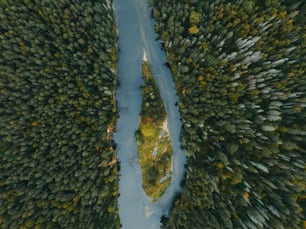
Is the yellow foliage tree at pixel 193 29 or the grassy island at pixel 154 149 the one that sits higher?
the yellow foliage tree at pixel 193 29

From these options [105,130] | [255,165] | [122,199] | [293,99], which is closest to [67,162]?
[105,130]

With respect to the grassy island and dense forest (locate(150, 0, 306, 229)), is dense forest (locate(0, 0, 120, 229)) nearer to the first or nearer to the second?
the grassy island

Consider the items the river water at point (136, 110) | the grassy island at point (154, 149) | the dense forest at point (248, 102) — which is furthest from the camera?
the river water at point (136, 110)

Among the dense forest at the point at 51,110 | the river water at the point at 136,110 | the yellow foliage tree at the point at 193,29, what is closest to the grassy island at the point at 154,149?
the river water at the point at 136,110

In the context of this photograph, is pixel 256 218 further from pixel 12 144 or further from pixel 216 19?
pixel 12 144

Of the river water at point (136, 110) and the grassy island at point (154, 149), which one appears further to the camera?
the river water at point (136, 110)

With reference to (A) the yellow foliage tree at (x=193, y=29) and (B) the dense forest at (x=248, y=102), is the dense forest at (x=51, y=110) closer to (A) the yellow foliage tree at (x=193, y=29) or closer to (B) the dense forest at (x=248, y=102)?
(A) the yellow foliage tree at (x=193, y=29)
